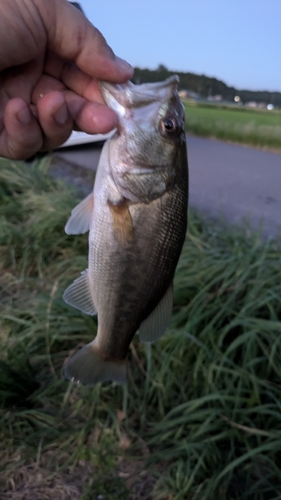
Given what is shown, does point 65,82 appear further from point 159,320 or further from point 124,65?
point 159,320

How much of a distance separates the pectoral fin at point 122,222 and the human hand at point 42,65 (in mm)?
307

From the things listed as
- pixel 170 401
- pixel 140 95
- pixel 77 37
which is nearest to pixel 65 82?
pixel 77 37

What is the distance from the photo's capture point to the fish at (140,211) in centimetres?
160

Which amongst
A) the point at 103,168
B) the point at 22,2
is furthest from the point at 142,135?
the point at 22,2

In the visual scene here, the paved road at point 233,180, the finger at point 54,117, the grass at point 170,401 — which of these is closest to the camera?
the finger at point 54,117

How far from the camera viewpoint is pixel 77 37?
1.84 metres

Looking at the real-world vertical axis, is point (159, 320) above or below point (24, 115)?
below

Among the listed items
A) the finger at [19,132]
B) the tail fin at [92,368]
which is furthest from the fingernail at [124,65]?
the tail fin at [92,368]

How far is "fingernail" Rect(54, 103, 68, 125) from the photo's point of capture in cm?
174

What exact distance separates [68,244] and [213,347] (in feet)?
6.32

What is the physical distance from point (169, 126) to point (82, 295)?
0.75 metres

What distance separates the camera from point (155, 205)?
160cm

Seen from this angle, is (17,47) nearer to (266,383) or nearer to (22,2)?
(22,2)

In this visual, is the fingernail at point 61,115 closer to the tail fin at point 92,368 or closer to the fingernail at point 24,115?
the fingernail at point 24,115
